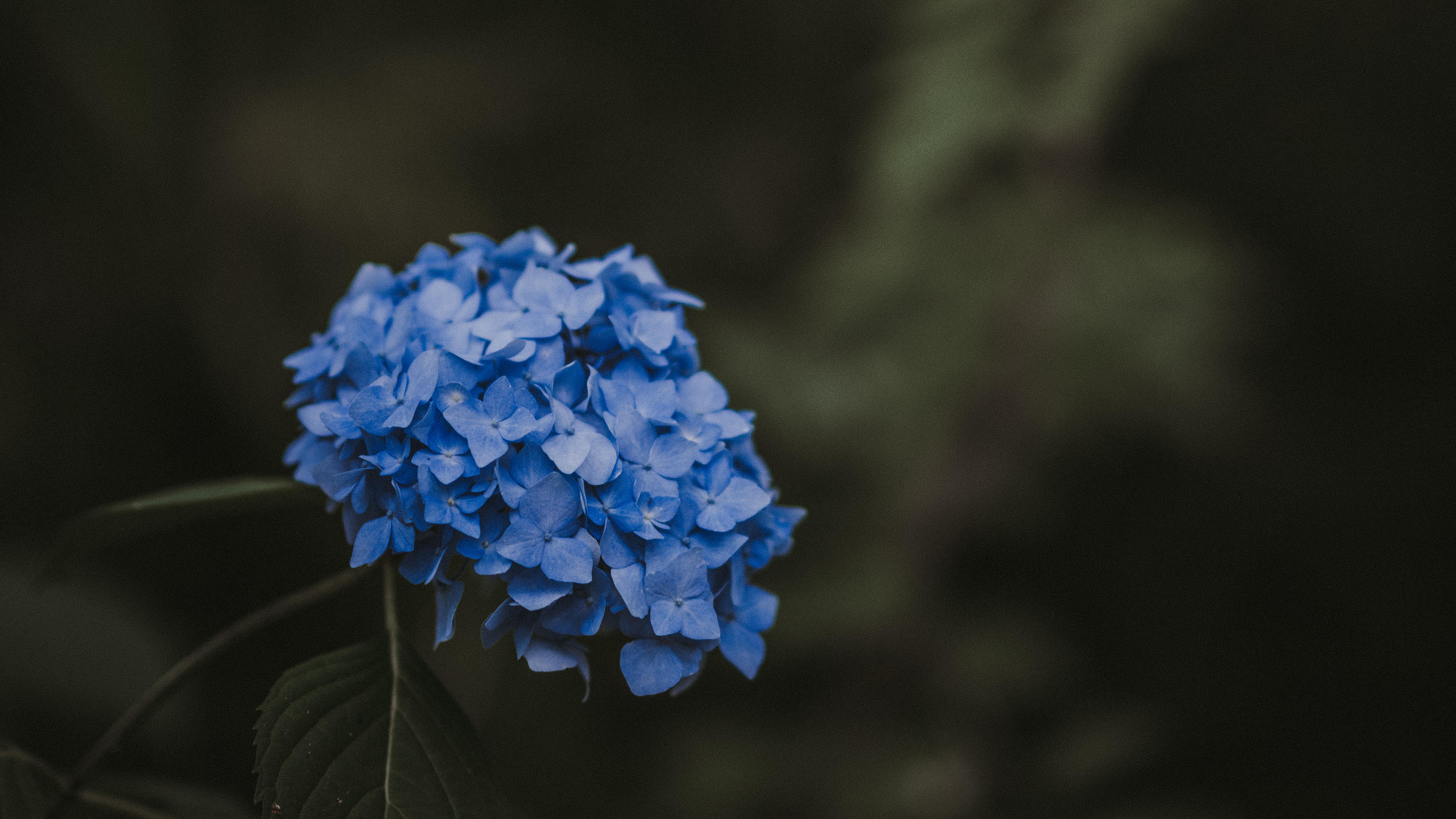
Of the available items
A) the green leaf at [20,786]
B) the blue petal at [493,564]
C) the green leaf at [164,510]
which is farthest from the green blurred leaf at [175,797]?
the blue petal at [493,564]

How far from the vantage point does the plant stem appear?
3.48 ft

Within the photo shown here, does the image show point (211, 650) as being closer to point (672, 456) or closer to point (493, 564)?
point (493, 564)

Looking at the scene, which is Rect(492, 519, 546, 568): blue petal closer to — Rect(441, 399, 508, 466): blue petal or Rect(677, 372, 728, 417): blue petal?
Rect(441, 399, 508, 466): blue petal

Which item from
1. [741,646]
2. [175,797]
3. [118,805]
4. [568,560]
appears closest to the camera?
[568,560]

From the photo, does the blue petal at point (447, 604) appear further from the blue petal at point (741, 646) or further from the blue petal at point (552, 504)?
the blue petal at point (741, 646)

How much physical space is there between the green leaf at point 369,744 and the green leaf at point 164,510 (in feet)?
0.67

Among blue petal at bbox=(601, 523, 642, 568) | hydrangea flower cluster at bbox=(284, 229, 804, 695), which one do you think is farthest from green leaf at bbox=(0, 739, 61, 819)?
blue petal at bbox=(601, 523, 642, 568)

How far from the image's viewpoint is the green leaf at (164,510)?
1.09 metres

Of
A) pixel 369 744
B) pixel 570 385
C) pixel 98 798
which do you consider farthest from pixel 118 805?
pixel 570 385

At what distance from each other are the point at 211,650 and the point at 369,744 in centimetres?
23

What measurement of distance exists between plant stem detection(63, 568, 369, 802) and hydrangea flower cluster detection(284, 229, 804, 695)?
4.2 inches

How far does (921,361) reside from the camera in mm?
2699

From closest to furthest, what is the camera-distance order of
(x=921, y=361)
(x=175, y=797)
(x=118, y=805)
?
(x=118, y=805), (x=175, y=797), (x=921, y=361)

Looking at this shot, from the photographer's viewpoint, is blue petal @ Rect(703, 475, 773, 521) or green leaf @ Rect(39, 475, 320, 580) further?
green leaf @ Rect(39, 475, 320, 580)
